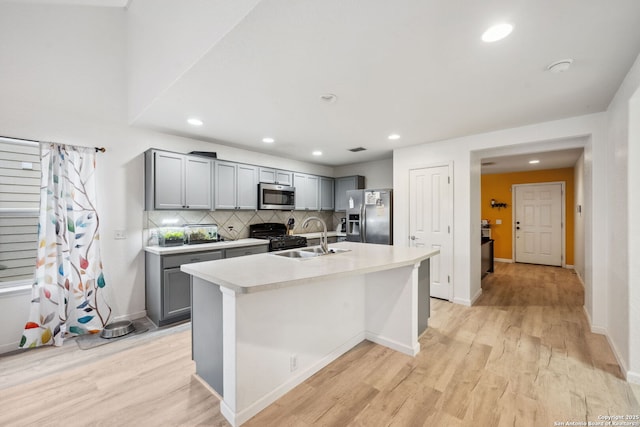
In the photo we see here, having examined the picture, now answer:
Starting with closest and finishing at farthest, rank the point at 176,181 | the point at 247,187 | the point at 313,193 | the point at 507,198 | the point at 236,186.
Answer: the point at 176,181, the point at 236,186, the point at 247,187, the point at 313,193, the point at 507,198

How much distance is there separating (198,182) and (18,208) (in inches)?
67.3

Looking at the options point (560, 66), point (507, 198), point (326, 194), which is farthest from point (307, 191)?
point (507, 198)

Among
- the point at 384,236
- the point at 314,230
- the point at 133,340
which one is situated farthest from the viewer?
the point at 314,230

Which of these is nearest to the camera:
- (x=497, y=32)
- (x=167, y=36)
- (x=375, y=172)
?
(x=497, y=32)

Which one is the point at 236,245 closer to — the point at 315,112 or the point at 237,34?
the point at 315,112

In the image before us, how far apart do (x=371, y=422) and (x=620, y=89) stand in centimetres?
330

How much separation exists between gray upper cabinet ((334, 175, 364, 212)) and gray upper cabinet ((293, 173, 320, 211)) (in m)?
0.51

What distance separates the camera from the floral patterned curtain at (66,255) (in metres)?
2.68

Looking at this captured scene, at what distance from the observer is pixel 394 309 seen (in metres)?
2.56

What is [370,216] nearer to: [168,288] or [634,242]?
[634,242]

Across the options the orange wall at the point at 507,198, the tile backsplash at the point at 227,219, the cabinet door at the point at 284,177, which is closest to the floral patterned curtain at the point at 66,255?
the tile backsplash at the point at 227,219

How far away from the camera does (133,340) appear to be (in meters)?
2.79

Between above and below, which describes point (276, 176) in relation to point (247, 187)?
above

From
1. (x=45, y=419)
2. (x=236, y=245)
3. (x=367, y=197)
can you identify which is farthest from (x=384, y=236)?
(x=45, y=419)
